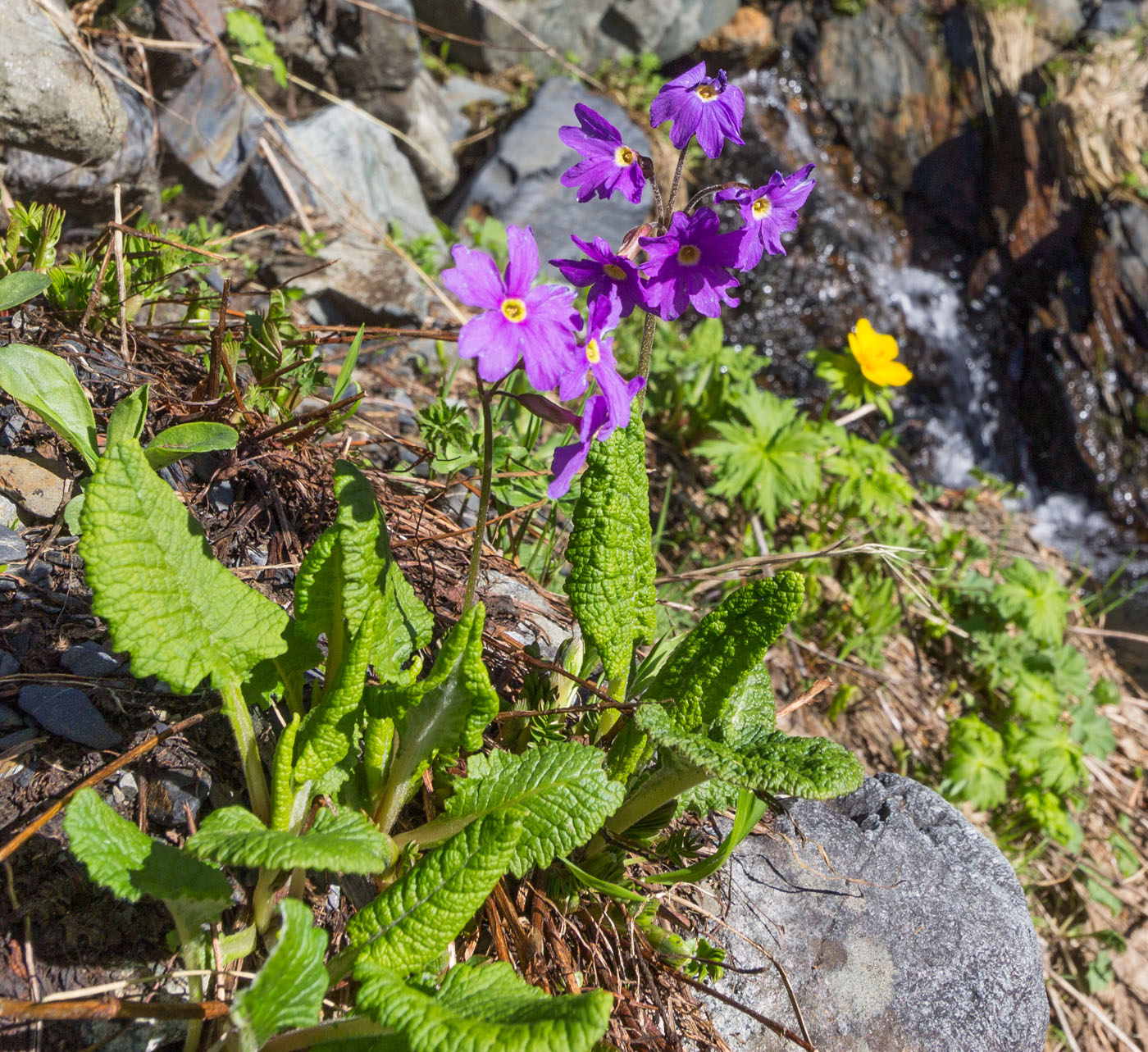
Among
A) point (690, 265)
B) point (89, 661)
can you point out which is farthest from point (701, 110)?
point (89, 661)

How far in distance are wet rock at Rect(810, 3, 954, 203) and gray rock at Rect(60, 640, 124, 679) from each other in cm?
650

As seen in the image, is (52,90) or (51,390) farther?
(52,90)

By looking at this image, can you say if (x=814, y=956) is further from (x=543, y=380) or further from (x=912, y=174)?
(x=912, y=174)

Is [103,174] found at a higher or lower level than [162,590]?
lower

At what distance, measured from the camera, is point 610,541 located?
5.27 ft

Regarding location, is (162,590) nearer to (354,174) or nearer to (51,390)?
(51,390)

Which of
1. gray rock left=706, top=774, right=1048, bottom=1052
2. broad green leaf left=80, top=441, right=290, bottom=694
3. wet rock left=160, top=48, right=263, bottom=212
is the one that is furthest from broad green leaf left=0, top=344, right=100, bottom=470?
wet rock left=160, top=48, right=263, bottom=212

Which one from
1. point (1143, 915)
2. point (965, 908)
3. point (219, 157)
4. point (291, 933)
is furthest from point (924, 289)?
point (291, 933)

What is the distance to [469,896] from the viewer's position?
4.12 ft

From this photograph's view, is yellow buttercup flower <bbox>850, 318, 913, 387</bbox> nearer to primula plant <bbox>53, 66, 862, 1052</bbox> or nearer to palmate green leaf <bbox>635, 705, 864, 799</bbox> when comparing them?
primula plant <bbox>53, 66, 862, 1052</bbox>

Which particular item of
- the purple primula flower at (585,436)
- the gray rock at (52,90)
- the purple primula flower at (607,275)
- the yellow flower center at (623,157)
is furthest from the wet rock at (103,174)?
the purple primula flower at (585,436)

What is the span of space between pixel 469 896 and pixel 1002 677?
283 cm

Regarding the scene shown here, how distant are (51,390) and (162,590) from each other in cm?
67

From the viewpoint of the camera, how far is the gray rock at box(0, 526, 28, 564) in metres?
1.71
